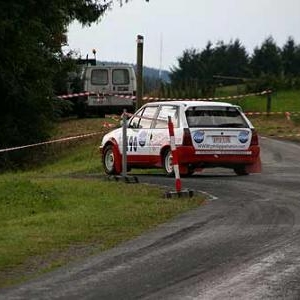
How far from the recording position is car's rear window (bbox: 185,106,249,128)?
55.9 ft

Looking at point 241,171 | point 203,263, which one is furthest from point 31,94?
point 203,263

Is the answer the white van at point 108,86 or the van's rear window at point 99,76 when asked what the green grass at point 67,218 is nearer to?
the white van at point 108,86

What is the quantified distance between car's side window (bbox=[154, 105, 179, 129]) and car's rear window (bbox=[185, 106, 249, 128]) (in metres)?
0.26

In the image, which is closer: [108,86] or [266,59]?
[108,86]

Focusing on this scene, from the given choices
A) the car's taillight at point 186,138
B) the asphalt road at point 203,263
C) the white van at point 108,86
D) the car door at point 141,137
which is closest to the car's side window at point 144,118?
the car door at point 141,137

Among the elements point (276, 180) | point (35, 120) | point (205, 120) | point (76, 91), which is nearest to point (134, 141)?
point (205, 120)

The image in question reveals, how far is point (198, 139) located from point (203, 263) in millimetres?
8701

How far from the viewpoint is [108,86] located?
113ft

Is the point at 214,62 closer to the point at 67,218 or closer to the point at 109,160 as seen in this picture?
the point at 109,160

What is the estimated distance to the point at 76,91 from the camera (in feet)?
117

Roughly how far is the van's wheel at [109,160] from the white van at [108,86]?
1520cm

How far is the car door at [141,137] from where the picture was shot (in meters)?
17.8

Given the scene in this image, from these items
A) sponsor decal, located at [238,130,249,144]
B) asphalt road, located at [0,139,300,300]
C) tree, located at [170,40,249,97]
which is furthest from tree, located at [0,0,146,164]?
tree, located at [170,40,249,97]

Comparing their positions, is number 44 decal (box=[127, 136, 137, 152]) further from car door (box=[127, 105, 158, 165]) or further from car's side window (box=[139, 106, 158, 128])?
car's side window (box=[139, 106, 158, 128])
